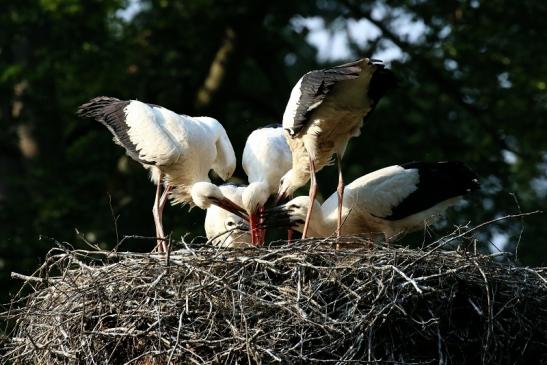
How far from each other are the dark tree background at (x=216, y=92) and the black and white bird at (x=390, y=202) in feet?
16.5

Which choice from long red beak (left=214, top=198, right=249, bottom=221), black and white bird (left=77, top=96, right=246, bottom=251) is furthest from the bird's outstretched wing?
long red beak (left=214, top=198, right=249, bottom=221)

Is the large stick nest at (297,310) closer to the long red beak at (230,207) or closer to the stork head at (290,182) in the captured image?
the long red beak at (230,207)

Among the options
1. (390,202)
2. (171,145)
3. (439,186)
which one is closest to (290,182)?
(390,202)

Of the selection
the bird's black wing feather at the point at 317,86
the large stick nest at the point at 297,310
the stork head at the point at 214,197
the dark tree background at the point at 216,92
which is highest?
the bird's black wing feather at the point at 317,86

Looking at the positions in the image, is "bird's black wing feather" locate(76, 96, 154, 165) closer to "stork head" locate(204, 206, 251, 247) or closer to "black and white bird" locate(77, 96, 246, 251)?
"black and white bird" locate(77, 96, 246, 251)

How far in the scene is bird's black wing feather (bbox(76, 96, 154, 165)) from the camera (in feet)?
34.6

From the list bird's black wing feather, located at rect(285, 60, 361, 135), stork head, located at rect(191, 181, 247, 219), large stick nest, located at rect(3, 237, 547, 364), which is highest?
bird's black wing feather, located at rect(285, 60, 361, 135)

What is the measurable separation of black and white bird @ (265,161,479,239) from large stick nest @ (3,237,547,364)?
188 centimetres

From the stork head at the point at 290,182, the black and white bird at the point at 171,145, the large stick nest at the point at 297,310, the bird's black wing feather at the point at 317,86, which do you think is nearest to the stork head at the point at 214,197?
the black and white bird at the point at 171,145

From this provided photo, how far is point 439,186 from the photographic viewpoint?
10539mm

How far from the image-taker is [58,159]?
685 inches

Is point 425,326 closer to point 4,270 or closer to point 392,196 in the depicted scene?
point 392,196

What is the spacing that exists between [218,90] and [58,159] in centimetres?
243

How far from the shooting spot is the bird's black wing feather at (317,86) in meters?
8.96
